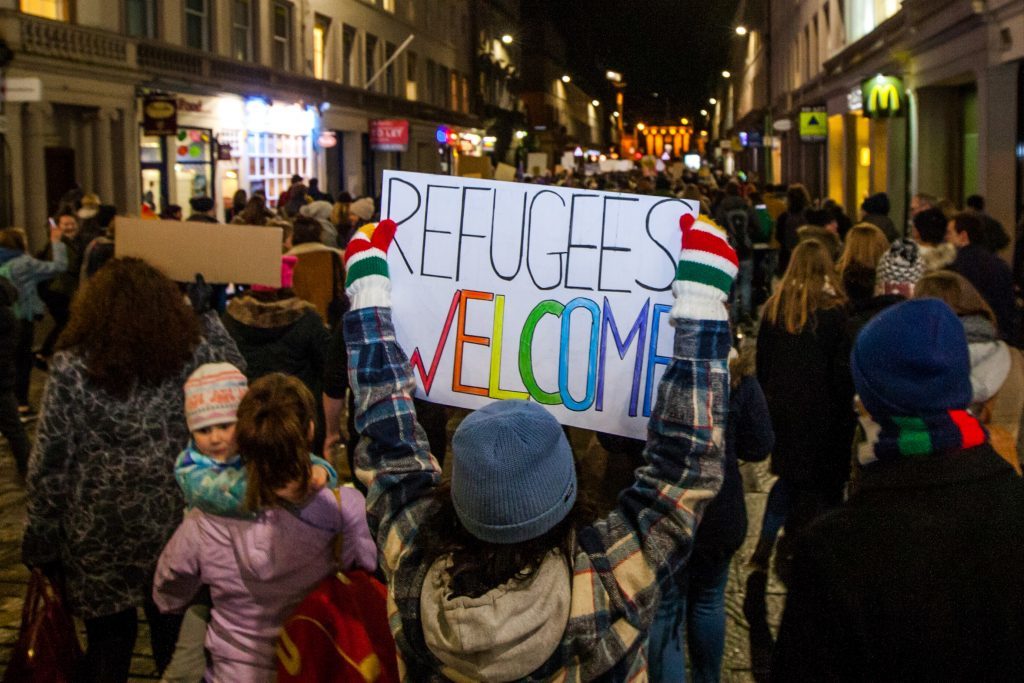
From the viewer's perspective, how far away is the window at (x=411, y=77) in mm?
42625

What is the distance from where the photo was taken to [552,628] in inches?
82.6

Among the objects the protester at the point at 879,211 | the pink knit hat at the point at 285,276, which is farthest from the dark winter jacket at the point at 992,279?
the pink knit hat at the point at 285,276

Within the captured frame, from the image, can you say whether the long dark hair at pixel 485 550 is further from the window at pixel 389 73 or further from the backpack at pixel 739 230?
the window at pixel 389 73

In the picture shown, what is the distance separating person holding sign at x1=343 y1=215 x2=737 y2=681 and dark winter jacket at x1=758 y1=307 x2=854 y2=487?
3.53 m

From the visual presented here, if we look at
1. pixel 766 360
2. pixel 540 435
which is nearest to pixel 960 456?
pixel 540 435

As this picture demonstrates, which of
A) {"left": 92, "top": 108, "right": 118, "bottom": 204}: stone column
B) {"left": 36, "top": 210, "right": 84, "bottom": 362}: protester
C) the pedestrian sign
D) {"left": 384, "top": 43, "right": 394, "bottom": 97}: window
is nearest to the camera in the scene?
{"left": 36, "top": 210, "right": 84, "bottom": 362}: protester

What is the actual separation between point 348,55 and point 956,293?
32.4 meters

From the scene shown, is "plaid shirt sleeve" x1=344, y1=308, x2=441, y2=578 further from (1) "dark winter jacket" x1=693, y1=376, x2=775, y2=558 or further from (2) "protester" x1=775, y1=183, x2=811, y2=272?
(2) "protester" x1=775, y1=183, x2=811, y2=272

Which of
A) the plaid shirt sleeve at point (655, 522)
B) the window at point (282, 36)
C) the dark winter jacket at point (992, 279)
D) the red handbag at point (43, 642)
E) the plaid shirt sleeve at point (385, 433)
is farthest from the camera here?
the window at point (282, 36)

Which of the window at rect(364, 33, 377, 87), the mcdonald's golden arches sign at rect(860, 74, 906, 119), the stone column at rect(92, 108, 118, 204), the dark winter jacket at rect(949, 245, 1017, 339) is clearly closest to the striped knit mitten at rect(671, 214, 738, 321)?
the dark winter jacket at rect(949, 245, 1017, 339)

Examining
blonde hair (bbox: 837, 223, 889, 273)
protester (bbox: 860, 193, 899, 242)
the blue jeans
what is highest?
protester (bbox: 860, 193, 899, 242)

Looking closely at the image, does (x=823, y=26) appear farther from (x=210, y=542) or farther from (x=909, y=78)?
(x=210, y=542)

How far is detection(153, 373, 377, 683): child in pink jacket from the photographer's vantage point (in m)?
3.49

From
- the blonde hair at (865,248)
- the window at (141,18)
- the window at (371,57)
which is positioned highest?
the window at (371,57)
